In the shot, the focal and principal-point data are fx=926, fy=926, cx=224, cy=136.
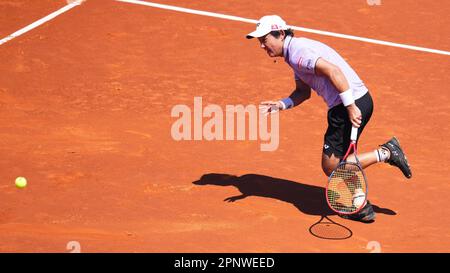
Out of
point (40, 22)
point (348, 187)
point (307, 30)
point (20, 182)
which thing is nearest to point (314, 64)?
point (348, 187)

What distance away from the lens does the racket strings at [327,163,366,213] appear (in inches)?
351

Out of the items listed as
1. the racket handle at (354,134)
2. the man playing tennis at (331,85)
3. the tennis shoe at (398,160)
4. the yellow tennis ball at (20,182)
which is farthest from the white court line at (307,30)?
the yellow tennis ball at (20,182)

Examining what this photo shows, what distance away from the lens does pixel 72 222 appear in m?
8.71

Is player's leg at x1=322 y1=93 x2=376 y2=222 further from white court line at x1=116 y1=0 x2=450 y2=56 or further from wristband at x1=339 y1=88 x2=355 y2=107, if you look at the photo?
white court line at x1=116 y1=0 x2=450 y2=56

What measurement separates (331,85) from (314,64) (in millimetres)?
314

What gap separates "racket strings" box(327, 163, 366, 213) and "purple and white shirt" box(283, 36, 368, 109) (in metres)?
0.64

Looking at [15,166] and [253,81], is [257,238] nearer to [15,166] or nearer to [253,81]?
[15,166]

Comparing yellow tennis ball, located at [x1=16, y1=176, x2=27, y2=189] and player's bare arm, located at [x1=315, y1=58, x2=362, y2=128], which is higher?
player's bare arm, located at [x1=315, y1=58, x2=362, y2=128]

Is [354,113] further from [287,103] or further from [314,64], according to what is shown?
[287,103]

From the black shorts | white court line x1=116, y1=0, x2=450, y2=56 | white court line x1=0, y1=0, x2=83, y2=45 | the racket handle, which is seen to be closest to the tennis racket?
the racket handle

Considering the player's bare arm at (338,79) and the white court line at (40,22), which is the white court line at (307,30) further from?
the player's bare arm at (338,79)

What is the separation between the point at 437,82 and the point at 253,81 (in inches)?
103

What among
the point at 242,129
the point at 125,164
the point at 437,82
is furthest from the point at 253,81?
the point at 125,164

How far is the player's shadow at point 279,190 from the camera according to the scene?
9297 millimetres
